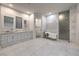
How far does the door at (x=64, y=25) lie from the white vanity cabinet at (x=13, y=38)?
212 cm

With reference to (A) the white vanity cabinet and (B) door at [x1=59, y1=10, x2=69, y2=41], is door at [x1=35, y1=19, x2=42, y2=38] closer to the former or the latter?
(A) the white vanity cabinet

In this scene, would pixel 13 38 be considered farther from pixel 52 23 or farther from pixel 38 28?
pixel 52 23

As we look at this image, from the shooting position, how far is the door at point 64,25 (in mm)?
4652

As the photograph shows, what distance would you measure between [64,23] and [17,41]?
122 inches

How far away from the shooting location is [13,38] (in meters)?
3.65

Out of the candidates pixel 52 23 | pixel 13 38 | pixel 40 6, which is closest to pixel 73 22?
pixel 52 23

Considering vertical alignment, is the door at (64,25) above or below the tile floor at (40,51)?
above

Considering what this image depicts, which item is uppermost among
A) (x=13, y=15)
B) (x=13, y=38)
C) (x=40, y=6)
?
(x=40, y=6)

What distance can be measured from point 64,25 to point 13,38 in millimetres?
3199

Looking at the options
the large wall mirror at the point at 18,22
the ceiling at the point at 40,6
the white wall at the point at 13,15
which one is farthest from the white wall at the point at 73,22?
the large wall mirror at the point at 18,22

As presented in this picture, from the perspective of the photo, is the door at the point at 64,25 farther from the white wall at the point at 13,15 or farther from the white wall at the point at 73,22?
the white wall at the point at 13,15

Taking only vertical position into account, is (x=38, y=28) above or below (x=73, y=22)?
below

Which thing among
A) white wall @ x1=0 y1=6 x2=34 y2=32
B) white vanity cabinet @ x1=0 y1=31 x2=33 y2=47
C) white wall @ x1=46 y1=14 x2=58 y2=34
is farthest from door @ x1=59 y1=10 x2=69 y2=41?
white vanity cabinet @ x1=0 y1=31 x2=33 y2=47

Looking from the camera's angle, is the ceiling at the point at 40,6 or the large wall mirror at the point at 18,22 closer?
the ceiling at the point at 40,6
